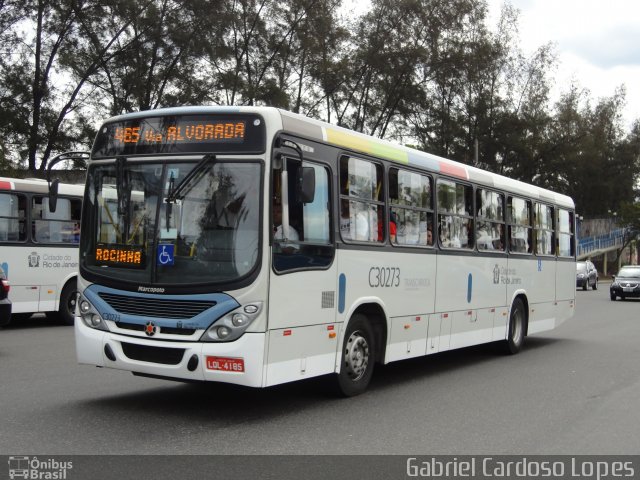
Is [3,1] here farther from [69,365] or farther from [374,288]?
[374,288]

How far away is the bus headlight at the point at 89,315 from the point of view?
7.66 metres

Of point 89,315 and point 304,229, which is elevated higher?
point 304,229

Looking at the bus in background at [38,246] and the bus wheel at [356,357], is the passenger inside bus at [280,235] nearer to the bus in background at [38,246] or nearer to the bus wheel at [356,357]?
the bus wheel at [356,357]

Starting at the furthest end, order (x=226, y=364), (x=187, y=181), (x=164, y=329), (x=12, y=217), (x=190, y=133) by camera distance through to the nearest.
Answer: (x=12, y=217)
(x=190, y=133)
(x=187, y=181)
(x=164, y=329)
(x=226, y=364)

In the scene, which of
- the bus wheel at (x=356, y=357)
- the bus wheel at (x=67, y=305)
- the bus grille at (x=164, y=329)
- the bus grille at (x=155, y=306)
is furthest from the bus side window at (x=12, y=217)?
the bus wheel at (x=356, y=357)

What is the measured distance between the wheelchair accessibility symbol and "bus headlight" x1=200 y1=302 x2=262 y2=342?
751 millimetres

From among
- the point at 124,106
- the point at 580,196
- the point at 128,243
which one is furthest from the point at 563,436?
the point at 580,196

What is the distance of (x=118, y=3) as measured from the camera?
2962cm

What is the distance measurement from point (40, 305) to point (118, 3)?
17.1 metres

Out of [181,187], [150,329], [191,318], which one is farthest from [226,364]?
[181,187]

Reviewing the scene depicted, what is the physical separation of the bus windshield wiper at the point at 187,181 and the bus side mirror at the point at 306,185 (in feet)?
2.76

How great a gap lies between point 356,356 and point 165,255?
2.56 m

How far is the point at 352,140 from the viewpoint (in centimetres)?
881

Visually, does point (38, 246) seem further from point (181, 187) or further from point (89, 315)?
point (181, 187)
